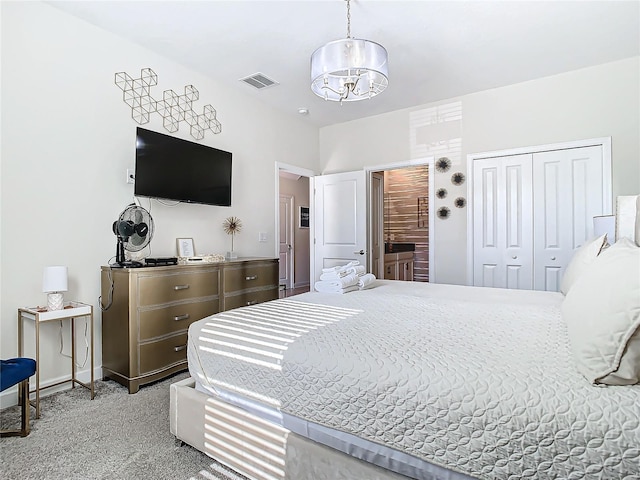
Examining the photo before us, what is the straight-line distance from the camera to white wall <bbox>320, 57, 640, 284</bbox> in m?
3.34

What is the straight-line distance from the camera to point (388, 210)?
258 inches

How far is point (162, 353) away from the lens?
2734mm

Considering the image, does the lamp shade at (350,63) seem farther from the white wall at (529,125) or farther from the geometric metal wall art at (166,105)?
the white wall at (529,125)

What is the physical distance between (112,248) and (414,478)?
2.78m

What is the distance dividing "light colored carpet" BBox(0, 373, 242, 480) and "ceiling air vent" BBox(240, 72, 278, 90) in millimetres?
3056

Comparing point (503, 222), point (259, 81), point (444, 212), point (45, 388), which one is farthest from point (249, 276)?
point (503, 222)

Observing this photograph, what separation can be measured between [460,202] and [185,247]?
3.10 metres

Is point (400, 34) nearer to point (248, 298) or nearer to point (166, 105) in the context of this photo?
point (166, 105)

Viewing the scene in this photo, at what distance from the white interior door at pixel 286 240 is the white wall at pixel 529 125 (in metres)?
2.80

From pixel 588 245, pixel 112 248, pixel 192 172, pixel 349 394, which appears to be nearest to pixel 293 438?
pixel 349 394

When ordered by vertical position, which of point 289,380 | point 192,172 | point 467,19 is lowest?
point 289,380

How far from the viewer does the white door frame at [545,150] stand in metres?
3.41

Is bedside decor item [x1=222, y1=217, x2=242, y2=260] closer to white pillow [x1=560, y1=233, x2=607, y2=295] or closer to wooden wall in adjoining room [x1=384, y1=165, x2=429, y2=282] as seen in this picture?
white pillow [x1=560, y1=233, x2=607, y2=295]

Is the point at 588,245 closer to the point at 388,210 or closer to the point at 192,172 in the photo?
the point at 192,172
